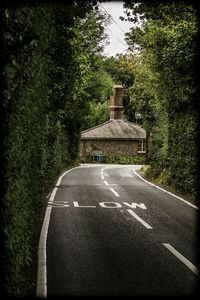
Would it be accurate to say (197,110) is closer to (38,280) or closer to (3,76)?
(38,280)

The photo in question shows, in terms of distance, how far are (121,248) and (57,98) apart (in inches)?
365

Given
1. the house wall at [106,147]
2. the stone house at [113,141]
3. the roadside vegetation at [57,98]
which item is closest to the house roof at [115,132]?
the stone house at [113,141]

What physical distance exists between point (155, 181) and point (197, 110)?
10.7 meters

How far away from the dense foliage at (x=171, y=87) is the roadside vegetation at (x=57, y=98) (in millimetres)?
44

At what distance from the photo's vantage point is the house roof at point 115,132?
6650 centimetres

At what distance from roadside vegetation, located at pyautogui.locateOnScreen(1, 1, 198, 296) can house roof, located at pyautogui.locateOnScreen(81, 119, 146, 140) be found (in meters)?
19.4

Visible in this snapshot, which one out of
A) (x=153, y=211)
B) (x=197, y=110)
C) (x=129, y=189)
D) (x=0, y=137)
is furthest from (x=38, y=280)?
(x=129, y=189)

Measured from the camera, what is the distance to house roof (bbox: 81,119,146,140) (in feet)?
218

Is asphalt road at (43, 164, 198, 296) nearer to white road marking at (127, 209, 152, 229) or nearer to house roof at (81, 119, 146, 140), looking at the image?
white road marking at (127, 209, 152, 229)

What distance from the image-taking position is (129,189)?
23.4 metres

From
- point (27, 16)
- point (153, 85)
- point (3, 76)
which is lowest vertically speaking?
point (3, 76)

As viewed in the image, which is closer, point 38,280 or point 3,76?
point 3,76

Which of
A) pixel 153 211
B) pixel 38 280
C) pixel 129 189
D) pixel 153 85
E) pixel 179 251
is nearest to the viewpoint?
pixel 38 280

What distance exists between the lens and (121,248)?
409 inches
